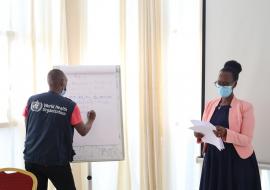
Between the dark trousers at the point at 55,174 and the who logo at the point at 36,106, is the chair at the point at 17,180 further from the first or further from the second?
the who logo at the point at 36,106

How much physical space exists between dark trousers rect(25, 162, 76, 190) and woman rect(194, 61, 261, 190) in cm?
111

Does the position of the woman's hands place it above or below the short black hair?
below

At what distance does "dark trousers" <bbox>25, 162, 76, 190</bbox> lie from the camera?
2.54m

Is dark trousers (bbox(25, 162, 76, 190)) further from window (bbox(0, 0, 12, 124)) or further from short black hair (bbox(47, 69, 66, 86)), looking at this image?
window (bbox(0, 0, 12, 124))

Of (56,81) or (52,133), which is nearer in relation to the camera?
(52,133)

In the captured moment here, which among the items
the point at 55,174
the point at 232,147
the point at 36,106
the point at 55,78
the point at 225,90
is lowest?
the point at 55,174

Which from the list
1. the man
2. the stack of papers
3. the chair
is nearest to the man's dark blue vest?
the man

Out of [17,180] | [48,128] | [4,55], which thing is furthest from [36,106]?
[4,55]

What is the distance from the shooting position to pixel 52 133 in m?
2.44

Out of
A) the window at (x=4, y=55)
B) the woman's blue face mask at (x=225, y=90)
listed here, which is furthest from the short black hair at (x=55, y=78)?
the woman's blue face mask at (x=225, y=90)

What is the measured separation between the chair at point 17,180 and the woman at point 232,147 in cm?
132

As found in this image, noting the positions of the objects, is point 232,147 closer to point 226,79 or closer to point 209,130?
point 209,130

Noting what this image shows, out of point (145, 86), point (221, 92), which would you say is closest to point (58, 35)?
point (145, 86)

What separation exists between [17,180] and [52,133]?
0.42 m
